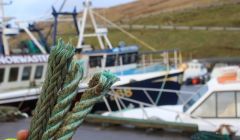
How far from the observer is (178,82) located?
71.3 ft

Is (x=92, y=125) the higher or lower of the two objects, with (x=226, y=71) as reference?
lower

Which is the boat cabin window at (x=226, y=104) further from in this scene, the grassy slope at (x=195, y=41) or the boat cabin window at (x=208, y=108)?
the grassy slope at (x=195, y=41)

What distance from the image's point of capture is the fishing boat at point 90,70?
1861 cm

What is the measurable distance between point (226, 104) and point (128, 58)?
42.3ft

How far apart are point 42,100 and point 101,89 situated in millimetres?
337

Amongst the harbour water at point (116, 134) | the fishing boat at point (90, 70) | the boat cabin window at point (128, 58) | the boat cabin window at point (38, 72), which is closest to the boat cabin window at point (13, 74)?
the fishing boat at point (90, 70)

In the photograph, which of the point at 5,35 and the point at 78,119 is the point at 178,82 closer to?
the point at 5,35

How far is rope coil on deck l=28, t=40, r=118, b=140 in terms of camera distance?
10.1ft

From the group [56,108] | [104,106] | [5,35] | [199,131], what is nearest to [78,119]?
[56,108]

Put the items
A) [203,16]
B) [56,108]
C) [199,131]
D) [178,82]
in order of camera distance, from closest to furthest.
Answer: [56,108], [199,131], [178,82], [203,16]

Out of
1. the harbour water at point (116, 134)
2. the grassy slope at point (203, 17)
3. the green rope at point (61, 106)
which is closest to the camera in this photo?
the green rope at point (61, 106)

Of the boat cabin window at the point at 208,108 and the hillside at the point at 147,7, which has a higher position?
the boat cabin window at the point at 208,108

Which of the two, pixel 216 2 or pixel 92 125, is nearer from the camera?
pixel 92 125

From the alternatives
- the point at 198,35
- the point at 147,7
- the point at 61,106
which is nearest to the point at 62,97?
the point at 61,106
